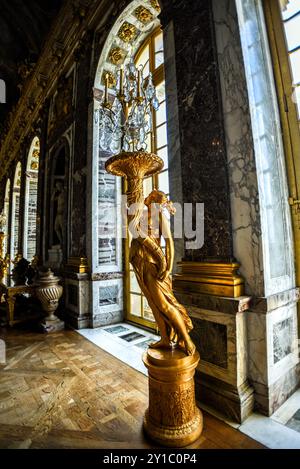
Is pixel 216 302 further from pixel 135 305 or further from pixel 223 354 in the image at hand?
pixel 135 305

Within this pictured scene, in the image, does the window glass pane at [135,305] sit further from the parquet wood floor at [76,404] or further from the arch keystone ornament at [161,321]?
the arch keystone ornament at [161,321]

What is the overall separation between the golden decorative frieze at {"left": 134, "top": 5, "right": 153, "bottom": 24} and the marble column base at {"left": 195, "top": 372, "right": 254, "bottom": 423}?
5.26 metres

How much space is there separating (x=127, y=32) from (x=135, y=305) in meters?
4.91

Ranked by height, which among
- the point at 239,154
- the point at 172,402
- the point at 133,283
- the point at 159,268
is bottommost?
the point at 172,402

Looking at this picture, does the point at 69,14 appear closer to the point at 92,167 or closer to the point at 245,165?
the point at 92,167

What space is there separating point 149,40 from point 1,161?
1189cm

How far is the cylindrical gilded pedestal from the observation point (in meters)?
1.52

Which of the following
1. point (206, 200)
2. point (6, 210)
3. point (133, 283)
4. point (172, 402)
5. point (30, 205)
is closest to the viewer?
point (172, 402)

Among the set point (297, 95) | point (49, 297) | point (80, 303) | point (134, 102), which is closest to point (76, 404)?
point (80, 303)

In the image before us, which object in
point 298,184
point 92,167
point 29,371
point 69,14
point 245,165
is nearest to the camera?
point 245,165

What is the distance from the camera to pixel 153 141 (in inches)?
157

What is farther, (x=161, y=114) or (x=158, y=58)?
(x=158, y=58)

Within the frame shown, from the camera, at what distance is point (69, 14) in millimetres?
5031

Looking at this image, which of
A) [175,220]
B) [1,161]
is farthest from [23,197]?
[175,220]
